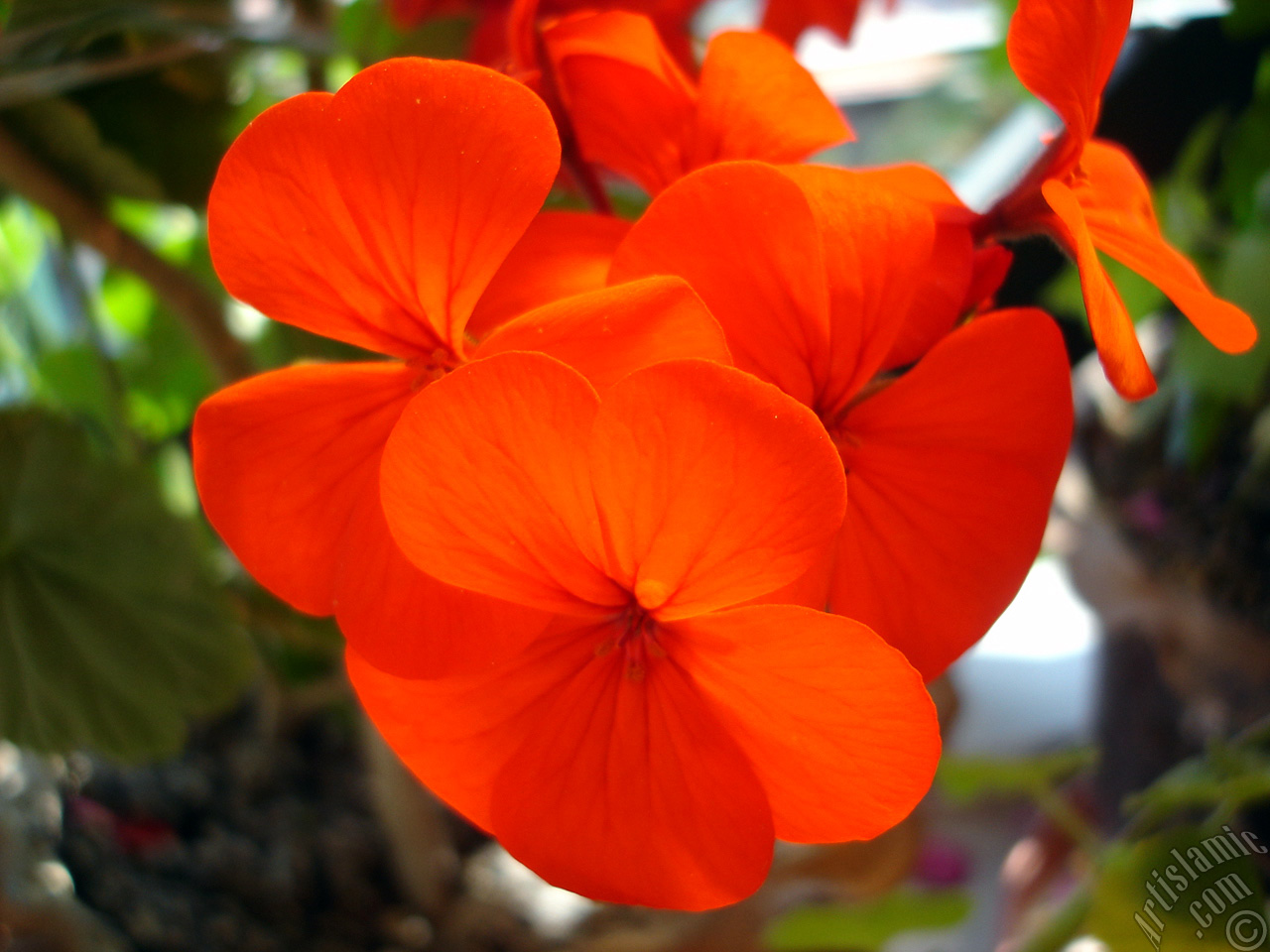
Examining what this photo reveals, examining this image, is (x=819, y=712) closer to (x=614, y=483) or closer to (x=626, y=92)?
(x=614, y=483)

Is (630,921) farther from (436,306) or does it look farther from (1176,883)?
(436,306)

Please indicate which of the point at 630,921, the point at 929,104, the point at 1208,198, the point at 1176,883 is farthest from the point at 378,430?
the point at 929,104

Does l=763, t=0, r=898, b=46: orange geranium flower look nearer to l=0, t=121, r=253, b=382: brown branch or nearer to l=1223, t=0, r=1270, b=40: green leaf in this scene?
l=1223, t=0, r=1270, b=40: green leaf

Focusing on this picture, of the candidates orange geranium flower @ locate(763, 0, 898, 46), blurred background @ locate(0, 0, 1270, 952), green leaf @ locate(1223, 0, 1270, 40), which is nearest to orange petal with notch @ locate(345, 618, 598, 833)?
blurred background @ locate(0, 0, 1270, 952)

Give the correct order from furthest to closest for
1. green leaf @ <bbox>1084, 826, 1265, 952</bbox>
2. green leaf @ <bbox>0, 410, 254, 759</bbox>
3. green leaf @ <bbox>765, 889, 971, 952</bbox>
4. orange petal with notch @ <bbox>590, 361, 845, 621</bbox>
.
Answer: green leaf @ <bbox>765, 889, 971, 952</bbox>, green leaf @ <bbox>0, 410, 254, 759</bbox>, green leaf @ <bbox>1084, 826, 1265, 952</bbox>, orange petal with notch @ <bbox>590, 361, 845, 621</bbox>

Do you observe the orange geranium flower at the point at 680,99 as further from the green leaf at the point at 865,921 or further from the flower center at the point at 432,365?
the green leaf at the point at 865,921

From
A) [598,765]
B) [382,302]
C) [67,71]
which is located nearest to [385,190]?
[382,302]
